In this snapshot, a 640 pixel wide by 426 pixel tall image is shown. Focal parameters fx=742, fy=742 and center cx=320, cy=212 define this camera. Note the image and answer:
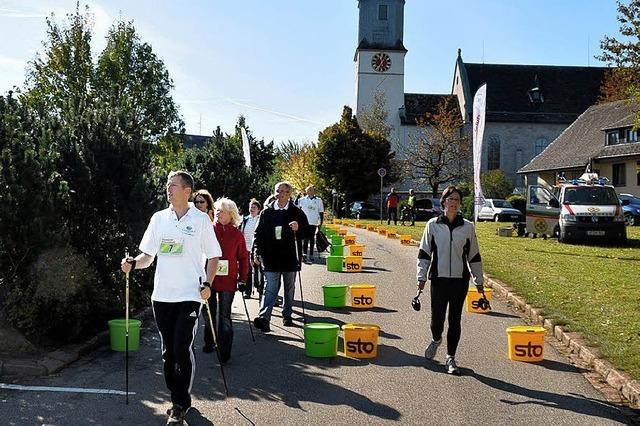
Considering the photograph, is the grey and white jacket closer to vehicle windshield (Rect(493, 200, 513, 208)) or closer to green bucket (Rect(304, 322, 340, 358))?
green bucket (Rect(304, 322, 340, 358))

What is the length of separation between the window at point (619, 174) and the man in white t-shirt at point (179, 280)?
47382mm

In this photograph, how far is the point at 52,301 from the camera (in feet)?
28.0

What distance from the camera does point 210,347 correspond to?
8750 millimetres

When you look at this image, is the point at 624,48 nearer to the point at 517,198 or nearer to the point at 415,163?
the point at 517,198

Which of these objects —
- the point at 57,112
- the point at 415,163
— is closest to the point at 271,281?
the point at 57,112

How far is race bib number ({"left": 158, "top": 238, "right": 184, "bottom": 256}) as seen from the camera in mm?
6086

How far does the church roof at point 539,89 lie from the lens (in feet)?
255

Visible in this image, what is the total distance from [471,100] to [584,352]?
7029 cm

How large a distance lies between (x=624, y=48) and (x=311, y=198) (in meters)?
12.1

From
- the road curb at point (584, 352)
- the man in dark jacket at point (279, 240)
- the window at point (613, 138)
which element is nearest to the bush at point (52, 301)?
the man in dark jacket at point (279, 240)

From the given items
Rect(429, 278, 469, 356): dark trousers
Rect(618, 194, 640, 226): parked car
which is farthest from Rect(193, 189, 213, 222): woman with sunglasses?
Rect(618, 194, 640, 226): parked car

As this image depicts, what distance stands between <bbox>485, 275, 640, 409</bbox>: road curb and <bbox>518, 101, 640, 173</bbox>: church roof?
37870mm

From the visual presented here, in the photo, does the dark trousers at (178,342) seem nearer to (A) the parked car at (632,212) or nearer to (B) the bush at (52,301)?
(B) the bush at (52,301)

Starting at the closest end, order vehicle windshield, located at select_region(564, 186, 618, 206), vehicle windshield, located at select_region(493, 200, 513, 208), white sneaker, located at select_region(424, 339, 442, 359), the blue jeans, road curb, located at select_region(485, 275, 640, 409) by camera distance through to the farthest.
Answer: road curb, located at select_region(485, 275, 640, 409), white sneaker, located at select_region(424, 339, 442, 359), the blue jeans, vehicle windshield, located at select_region(564, 186, 618, 206), vehicle windshield, located at select_region(493, 200, 513, 208)
